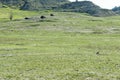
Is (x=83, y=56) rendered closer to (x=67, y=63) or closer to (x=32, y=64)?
(x=67, y=63)

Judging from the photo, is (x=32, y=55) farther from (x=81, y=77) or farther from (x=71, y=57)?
(x=81, y=77)

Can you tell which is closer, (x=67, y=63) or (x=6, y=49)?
(x=67, y=63)

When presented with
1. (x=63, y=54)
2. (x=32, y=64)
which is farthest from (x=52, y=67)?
(x=63, y=54)

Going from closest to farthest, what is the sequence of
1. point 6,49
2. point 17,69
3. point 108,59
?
point 17,69
point 108,59
point 6,49

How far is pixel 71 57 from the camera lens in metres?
51.6

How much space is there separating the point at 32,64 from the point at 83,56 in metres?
11.6

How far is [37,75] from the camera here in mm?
36781

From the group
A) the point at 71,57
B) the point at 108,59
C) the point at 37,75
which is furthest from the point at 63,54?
the point at 37,75

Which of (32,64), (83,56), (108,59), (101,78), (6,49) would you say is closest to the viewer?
(101,78)

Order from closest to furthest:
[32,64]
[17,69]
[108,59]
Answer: [17,69], [32,64], [108,59]

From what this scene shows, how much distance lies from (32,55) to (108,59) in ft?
43.7

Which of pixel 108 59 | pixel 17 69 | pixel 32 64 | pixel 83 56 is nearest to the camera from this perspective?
pixel 17 69

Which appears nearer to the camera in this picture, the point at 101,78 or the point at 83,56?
the point at 101,78

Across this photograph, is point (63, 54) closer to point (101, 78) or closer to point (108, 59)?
point (108, 59)
